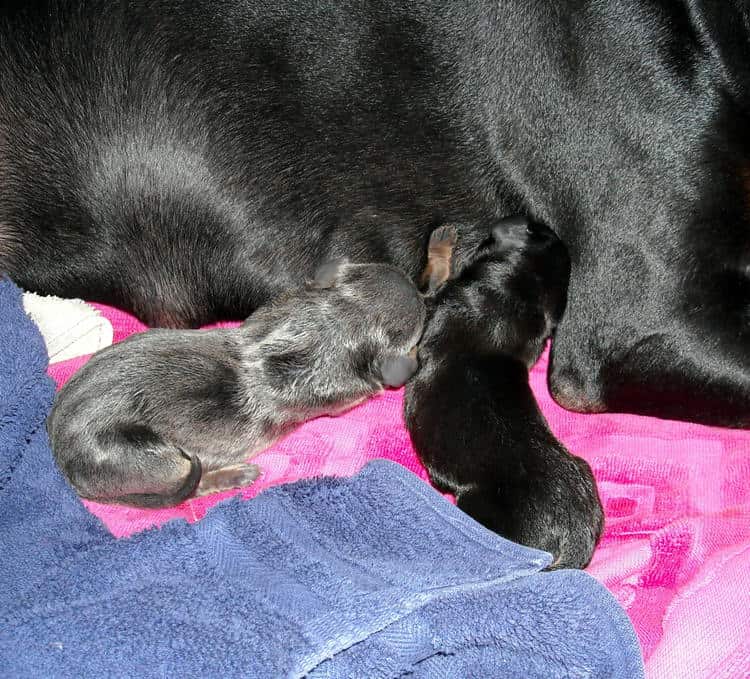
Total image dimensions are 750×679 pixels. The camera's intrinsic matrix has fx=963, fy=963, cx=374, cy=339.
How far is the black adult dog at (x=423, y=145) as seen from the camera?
6.30 ft

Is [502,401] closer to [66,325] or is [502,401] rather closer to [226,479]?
[226,479]

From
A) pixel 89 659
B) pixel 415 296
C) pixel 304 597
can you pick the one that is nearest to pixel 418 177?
pixel 415 296

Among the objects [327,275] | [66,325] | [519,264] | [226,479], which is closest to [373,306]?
[327,275]

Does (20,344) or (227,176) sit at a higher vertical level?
(227,176)

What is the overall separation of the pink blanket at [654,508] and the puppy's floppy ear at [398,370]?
0.64ft

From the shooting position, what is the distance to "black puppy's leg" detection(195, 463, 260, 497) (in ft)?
6.82

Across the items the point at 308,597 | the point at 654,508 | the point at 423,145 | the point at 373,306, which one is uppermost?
the point at 423,145

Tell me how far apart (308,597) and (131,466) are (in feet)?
1.58

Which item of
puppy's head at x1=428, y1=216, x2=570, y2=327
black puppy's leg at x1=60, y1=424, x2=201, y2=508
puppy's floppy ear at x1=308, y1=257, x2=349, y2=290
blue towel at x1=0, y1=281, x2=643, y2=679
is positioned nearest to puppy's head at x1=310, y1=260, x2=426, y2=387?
puppy's floppy ear at x1=308, y1=257, x2=349, y2=290

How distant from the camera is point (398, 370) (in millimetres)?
2062

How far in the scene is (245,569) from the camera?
5.55 feet

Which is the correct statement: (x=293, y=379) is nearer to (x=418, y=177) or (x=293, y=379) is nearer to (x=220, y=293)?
(x=220, y=293)

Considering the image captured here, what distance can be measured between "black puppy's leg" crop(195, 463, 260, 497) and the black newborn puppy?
14.6 inches

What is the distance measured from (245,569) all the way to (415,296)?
0.75m
